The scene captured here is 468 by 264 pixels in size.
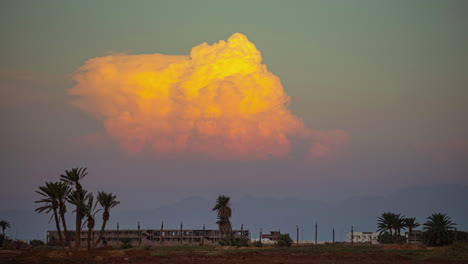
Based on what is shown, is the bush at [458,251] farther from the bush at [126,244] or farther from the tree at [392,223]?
the bush at [126,244]

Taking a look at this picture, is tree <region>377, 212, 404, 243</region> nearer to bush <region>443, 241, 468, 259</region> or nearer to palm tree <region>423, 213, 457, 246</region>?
palm tree <region>423, 213, 457, 246</region>

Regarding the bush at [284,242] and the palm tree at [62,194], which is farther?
the bush at [284,242]

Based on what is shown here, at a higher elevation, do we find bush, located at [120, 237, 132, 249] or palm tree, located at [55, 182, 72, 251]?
palm tree, located at [55, 182, 72, 251]

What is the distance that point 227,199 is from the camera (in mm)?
121250

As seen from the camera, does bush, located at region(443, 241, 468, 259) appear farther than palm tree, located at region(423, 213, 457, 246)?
No

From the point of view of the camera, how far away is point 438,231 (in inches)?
3474

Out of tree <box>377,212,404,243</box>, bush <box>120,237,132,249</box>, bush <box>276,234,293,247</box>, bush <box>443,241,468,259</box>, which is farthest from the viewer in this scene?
bush <box>120,237,132,249</box>

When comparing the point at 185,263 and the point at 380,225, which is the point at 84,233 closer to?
the point at 380,225

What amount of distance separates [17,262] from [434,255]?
139 ft

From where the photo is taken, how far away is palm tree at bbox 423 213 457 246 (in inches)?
3465

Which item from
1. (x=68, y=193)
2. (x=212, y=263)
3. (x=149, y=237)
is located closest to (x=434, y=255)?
(x=212, y=263)

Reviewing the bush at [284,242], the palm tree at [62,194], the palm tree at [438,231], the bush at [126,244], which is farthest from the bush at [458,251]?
the bush at [126,244]

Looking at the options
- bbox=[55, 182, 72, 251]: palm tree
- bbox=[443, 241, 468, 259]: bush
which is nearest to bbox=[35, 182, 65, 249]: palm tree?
bbox=[55, 182, 72, 251]: palm tree

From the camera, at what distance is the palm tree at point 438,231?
8800cm
